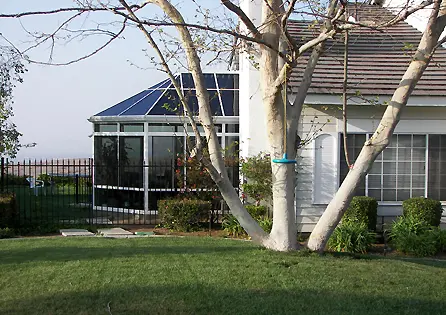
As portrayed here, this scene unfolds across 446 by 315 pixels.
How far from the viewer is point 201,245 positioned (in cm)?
1039

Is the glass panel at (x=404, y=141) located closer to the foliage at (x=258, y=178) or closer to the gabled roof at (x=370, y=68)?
the gabled roof at (x=370, y=68)

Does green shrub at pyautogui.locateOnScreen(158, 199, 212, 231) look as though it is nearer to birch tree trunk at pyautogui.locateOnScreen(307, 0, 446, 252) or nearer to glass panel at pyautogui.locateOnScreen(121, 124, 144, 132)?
glass panel at pyautogui.locateOnScreen(121, 124, 144, 132)

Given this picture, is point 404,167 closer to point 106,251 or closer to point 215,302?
point 106,251

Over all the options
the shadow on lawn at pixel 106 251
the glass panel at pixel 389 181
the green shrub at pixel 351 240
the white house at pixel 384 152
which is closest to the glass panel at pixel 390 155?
the white house at pixel 384 152

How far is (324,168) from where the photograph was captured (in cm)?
1314

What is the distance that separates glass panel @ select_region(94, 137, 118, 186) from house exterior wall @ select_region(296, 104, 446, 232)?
18.4ft

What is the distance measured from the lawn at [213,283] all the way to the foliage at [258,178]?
410 cm

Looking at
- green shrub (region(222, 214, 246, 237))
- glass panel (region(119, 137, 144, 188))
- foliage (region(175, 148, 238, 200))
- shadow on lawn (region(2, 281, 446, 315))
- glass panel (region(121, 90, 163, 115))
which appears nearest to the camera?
shadow on lawn (region(2, 281, 446, 315))

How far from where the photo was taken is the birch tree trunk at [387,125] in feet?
26.2

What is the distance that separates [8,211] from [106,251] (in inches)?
204

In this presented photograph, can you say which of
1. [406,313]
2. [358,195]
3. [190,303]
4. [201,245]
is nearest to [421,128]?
[358,195]

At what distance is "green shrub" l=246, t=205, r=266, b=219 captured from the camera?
13.3 meters

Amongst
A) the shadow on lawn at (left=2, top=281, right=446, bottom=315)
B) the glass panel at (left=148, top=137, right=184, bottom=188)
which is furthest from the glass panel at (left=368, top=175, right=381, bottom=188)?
the shadow on lawn at (left=2, top=281, right=446, bottom=315)

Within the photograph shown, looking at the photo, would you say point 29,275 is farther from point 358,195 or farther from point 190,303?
point 358,195
